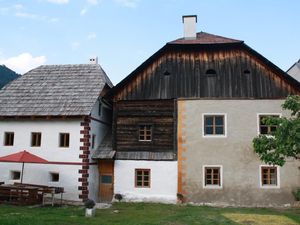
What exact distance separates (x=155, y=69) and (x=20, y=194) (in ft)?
33.9

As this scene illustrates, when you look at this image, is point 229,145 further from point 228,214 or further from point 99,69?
point 99,69

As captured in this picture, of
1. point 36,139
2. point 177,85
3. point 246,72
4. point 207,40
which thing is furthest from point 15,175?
point 246,72

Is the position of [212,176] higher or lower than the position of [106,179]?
higher

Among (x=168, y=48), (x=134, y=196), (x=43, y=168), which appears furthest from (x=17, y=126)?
(x=168, y=48)

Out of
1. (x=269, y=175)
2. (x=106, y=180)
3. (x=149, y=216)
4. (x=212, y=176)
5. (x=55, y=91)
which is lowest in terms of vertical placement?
(x=149, y=216)

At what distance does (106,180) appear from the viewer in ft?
71.1

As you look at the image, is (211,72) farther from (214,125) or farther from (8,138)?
(8,138)

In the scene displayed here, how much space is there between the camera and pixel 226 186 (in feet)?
64.5

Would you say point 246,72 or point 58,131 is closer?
point 246,72

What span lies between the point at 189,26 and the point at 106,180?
11.2m

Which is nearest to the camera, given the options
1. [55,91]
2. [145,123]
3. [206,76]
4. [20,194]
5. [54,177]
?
[20,194]

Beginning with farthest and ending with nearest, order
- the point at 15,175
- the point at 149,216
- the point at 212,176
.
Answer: the point at 15,175, the point at 212,176, the point at 149,216

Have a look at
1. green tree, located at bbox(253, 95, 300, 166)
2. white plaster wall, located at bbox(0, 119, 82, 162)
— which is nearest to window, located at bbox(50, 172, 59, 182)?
white plaster wall, located at bbox(0, 119, 82, 162)

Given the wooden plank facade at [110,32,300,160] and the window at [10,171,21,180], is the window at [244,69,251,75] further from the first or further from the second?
the window at [10,171,21,180]
